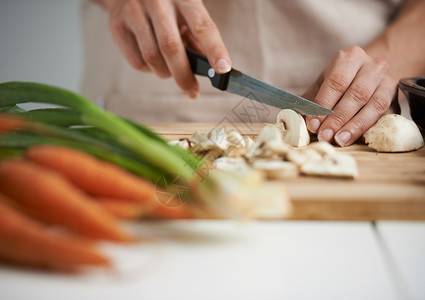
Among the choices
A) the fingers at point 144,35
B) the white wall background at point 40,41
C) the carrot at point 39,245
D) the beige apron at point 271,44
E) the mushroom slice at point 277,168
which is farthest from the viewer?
the white wall background at point 40,41

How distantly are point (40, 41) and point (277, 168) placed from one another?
2325 mm

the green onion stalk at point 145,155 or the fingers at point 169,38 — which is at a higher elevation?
the fingers at point 169,38

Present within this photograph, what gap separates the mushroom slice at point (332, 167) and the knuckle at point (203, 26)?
1.65ft

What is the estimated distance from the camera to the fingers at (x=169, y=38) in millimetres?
1230

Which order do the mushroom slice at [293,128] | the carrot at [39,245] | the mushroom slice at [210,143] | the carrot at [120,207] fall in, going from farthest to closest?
1. the mushroom slice at [293,128]
2. the mushroom slice at [210,143]
3. the carrot at [120,207]
4. the carrot at [39,245]

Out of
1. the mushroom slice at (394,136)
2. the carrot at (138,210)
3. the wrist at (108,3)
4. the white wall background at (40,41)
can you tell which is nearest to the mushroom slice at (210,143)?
the carrot at (138,210)

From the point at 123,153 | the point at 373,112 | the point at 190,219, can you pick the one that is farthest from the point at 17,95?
the point at 373,112

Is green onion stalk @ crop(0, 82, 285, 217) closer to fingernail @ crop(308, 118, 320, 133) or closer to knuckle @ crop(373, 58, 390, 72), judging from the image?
fingernail @ crop(308, 118, 320, 133)

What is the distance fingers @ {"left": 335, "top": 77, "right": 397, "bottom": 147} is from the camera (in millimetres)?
1128

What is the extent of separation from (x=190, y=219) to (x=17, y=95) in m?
0.42

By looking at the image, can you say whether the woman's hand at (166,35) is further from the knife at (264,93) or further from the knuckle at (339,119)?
the knuckle at (339,119)

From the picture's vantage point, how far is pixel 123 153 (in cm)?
72

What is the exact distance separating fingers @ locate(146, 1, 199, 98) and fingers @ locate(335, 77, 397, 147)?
457mm

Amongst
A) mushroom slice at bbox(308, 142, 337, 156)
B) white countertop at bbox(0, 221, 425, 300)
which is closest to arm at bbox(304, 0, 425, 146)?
mushroom slice at bbox(308, 142, 337, 156)
